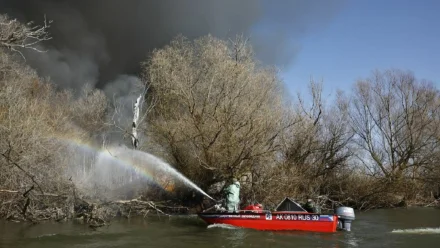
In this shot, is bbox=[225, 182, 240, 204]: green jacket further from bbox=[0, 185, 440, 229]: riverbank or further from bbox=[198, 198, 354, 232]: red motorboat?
bbox=[0, 185, 440, 229]: riverbank

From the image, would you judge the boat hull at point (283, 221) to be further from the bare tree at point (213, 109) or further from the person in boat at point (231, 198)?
the bare tree at point (213, 109)

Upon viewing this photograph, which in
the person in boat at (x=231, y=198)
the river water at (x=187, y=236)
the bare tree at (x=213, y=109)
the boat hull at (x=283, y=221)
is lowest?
the river water at (x=187, y=236)

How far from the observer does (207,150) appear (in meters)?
27.7

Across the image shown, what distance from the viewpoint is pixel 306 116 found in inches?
1346

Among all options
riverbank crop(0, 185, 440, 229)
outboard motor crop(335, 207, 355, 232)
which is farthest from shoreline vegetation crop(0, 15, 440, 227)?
outboard motor crop(335, 207, 355, 232)

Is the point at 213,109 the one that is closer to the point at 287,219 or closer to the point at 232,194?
the point at 232,194

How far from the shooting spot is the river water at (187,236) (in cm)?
1704

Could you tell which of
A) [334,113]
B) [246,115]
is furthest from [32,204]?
[334,113]

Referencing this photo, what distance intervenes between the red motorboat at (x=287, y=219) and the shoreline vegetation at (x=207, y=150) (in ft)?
21.1

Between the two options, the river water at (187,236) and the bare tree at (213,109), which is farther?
the bare tree at (213,109)

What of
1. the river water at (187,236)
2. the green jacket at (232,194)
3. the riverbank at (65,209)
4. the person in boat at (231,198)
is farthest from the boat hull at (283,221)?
the riverbank at (65,209)

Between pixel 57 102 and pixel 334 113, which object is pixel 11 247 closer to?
pixel 334 113

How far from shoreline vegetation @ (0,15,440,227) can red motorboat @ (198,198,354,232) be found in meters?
6.43

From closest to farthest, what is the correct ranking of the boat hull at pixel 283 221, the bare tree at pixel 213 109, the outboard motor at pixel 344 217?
the boat hull at pixel 283 221, the outboard motor at pixel 344 217, the bare tree at pixel 213 109
